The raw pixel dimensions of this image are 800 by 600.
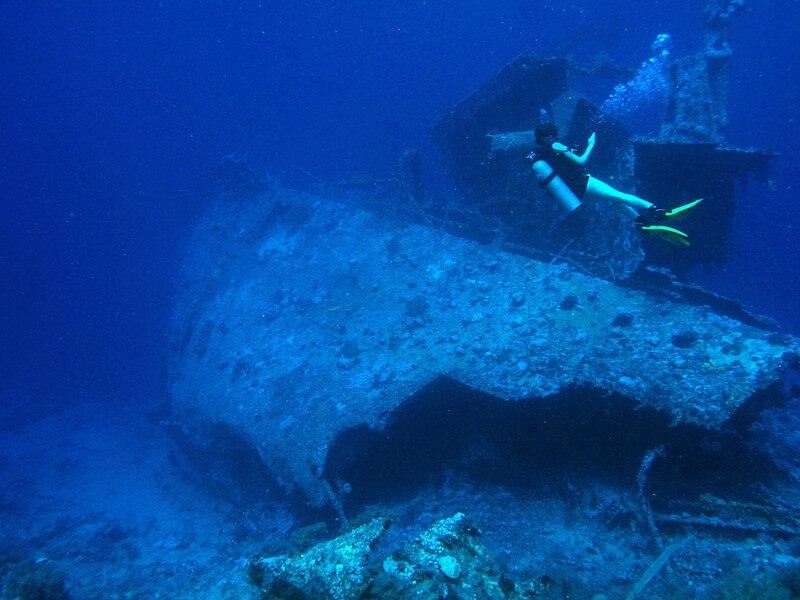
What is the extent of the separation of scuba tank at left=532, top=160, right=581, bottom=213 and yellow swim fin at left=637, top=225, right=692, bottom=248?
69 cm

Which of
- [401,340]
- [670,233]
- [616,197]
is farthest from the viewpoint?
[401,340]

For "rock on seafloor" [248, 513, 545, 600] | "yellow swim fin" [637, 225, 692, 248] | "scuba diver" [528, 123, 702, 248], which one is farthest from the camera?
"scuba diver" [528, 123, 702, 248]

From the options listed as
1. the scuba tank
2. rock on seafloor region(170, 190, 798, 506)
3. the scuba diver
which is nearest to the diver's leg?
the scuba diver

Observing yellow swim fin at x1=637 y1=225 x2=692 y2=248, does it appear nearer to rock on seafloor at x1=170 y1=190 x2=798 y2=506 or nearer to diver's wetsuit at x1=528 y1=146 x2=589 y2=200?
diver's wetsuit at x1=528 y1=146 x2=589 y2=200

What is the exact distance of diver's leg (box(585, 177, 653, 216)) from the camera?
401 centimetres

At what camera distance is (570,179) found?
4.11 m

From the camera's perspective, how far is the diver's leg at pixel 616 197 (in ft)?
13.1

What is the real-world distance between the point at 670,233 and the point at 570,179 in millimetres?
1057

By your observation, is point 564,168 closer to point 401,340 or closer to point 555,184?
point 555,184

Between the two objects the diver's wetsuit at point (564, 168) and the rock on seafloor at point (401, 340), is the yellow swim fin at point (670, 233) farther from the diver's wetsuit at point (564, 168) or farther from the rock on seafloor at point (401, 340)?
the rock on seafloor at point (401, 340)

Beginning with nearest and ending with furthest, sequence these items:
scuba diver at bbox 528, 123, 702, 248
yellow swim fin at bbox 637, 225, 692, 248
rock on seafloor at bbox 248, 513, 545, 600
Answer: rock on seafloor at bbox 248, 513, 545, 600 → yellow swim fin at bbox 637, 225, 692, 248 → scuba diver at bbox 528, 123, 702, 248

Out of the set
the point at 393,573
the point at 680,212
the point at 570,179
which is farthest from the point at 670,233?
the point at 393,573

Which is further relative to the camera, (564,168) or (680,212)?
(564,168)

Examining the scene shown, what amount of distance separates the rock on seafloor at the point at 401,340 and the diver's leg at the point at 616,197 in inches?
58.0
